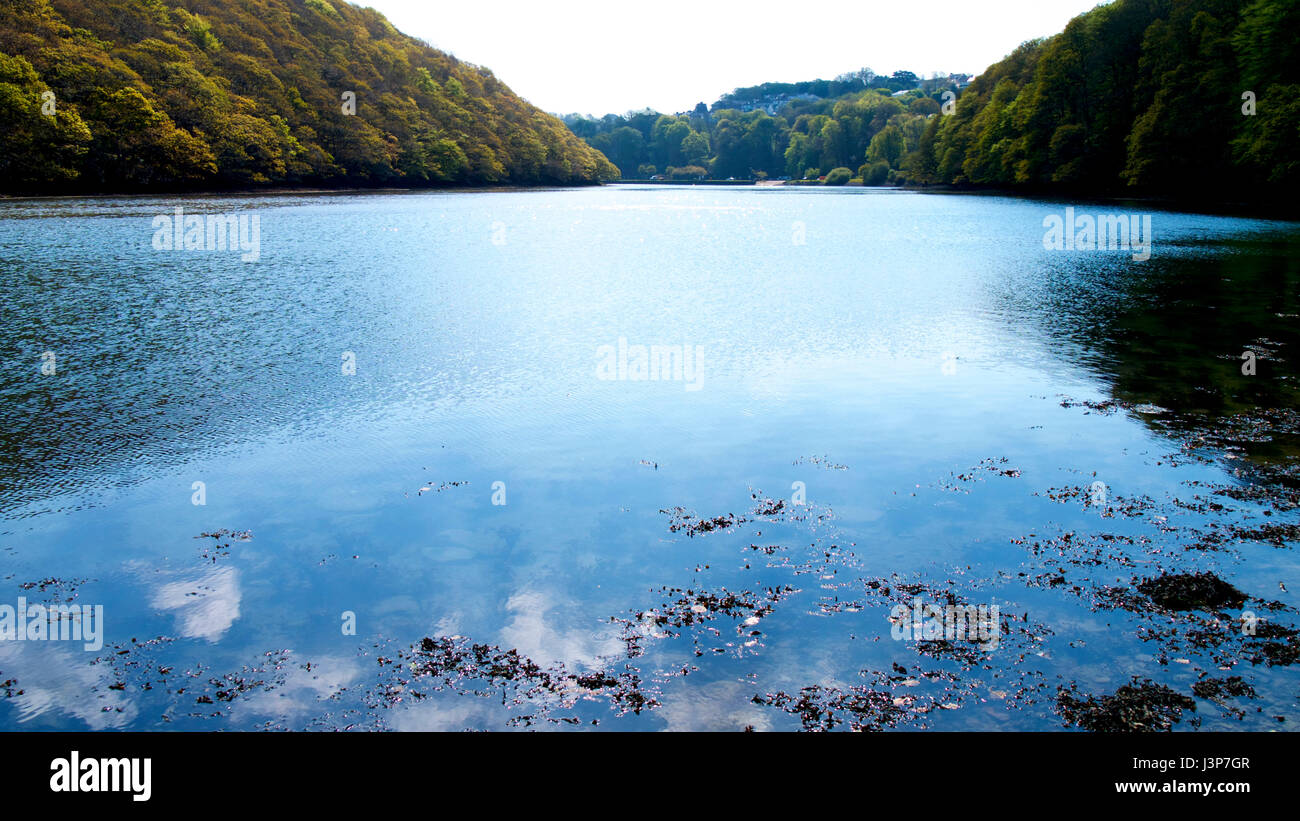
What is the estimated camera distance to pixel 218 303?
938 inches

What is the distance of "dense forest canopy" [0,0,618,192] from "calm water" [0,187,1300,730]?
55386 millimetres

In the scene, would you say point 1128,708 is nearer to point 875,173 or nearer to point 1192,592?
point 1192,592

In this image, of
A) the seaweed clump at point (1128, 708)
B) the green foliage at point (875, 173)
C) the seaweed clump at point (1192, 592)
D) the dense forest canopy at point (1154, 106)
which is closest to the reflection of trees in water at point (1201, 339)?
the seaweed clump at point (1192, 592)

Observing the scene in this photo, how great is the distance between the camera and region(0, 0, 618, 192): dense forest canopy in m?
66.7

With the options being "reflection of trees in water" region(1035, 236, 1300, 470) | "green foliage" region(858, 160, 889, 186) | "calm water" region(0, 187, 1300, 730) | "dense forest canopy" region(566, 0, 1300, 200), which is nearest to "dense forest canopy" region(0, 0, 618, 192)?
"calm water" region(0, 187, 1300, 730)

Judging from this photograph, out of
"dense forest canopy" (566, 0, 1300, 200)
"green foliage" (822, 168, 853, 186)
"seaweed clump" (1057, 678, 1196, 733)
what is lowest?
"seaweed clump" (1057, 678, 1196, 733)

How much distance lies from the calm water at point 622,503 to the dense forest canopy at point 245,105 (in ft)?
182

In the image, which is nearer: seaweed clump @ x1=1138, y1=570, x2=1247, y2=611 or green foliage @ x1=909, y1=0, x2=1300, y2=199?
seaweed clump @ x1=1138, y1=570, x2=1247, y2=611

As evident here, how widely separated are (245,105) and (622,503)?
10167 centimetres

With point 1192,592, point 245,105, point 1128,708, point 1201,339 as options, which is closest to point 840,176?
point 245,105

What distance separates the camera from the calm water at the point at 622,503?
21.5 feet

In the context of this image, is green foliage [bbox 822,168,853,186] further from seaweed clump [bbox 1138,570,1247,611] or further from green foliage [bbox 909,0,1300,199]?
seaweed clump [bbox 1138,570,1247,611]

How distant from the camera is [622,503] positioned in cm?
1041
